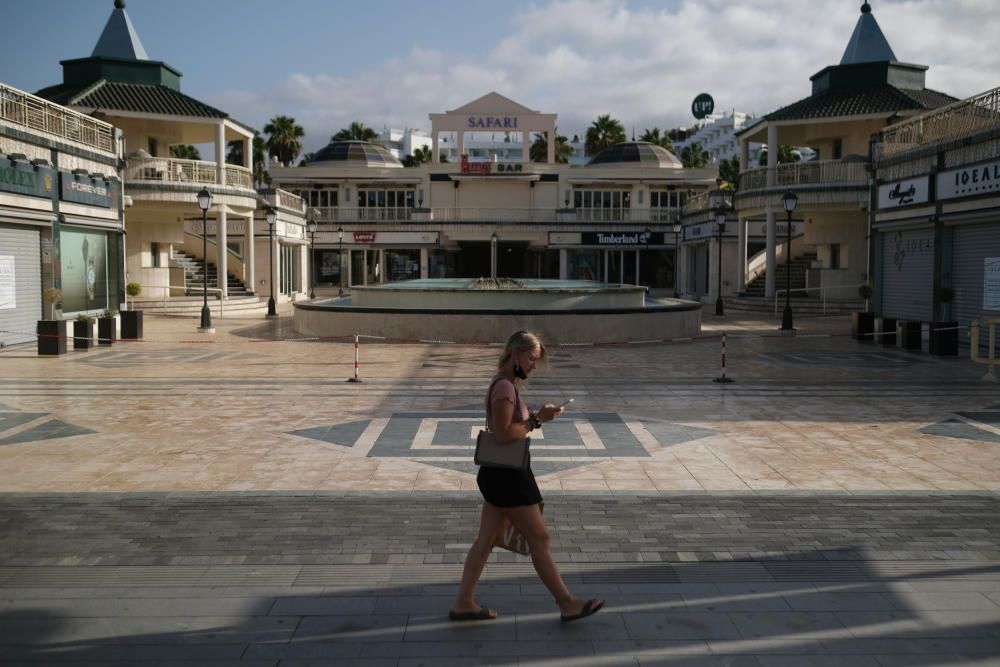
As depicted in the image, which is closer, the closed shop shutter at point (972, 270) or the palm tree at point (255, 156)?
the closed shop shutter at point (972, 270)

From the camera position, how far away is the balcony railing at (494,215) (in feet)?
189

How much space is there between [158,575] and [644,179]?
5618cm

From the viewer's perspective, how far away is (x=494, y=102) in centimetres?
5775

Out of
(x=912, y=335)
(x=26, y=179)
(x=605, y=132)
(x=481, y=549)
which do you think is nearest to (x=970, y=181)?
(x=912, y=335)

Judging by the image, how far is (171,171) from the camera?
3547 cm

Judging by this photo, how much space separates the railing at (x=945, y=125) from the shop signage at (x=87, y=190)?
23771 millimetres

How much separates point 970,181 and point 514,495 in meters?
20.7

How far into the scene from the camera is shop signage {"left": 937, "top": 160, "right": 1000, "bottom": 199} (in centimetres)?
2061

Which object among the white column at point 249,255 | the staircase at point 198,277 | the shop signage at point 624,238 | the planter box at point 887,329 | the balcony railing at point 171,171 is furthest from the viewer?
the shop signage at point 624,238

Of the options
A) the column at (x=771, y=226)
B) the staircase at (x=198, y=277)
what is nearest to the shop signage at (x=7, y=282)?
the staircase at (x=198, y=277)

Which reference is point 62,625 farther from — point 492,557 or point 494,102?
point 494,102

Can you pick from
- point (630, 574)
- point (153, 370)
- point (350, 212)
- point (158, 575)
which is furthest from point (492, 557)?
point (350, 212)

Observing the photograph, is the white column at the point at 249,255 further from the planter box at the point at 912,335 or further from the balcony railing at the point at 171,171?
the planter box at the point at 912,335

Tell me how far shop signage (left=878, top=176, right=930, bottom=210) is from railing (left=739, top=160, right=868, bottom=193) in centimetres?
798
